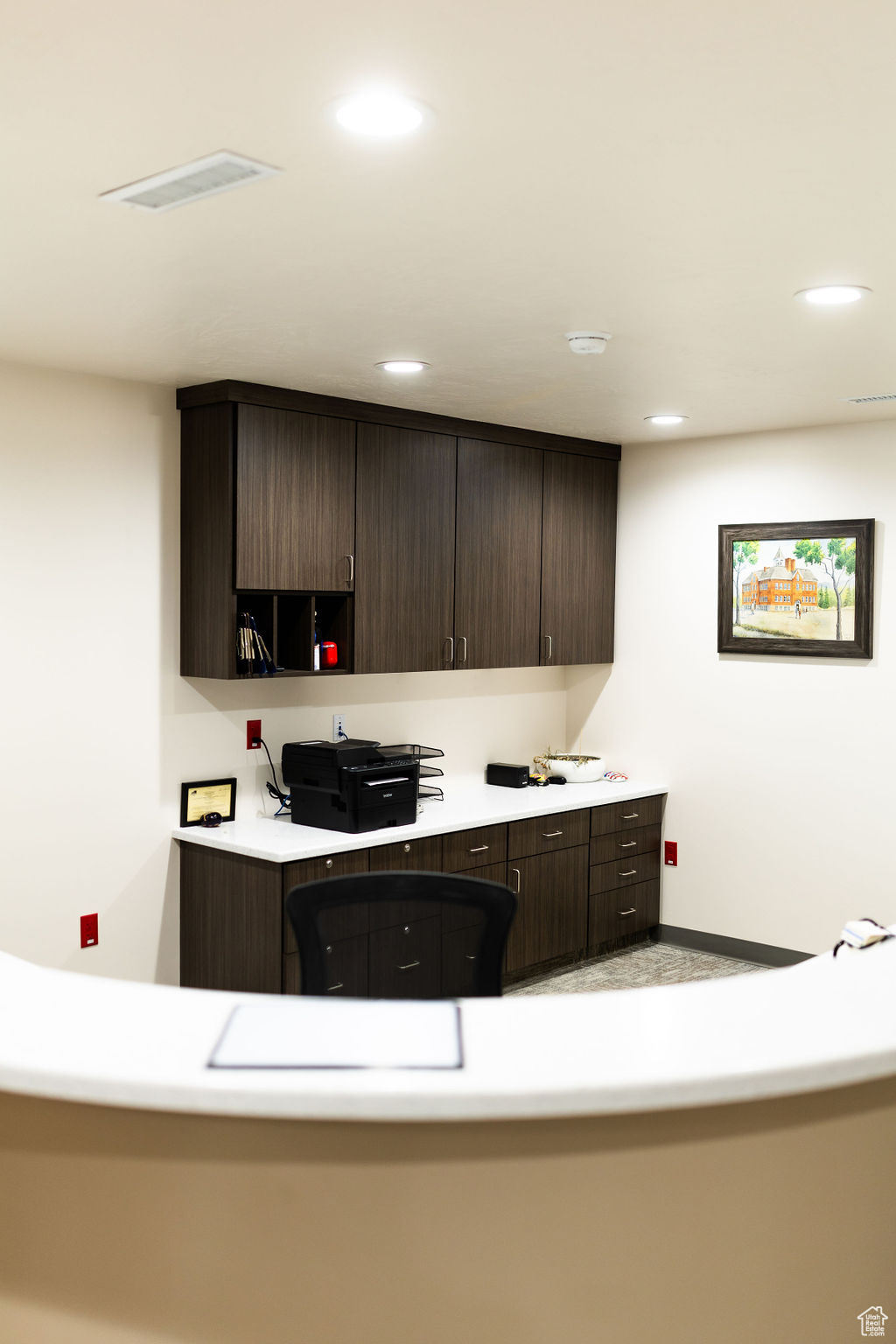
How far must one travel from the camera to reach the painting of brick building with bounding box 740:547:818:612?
5133 millimetres

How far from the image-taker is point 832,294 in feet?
9.62

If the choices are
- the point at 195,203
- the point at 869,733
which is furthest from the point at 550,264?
the point at 869,733

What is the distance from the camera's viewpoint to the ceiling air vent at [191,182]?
2.14 m

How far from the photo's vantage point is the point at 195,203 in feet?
7.69

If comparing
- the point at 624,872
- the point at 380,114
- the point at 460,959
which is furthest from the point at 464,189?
the point at 624,872

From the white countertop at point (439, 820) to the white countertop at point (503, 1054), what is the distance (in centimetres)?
224

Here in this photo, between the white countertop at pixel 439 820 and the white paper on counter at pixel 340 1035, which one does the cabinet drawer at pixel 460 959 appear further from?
the white countertop at pixel 439 820

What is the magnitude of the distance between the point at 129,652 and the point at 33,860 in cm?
83

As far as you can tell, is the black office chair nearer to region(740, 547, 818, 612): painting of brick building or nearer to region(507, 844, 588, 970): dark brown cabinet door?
region(507, 844, 588, 970): dark brown cabinet door

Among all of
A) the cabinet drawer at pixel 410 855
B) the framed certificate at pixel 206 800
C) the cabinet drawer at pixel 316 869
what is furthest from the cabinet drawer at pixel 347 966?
the framed certificate at pixel 206 800

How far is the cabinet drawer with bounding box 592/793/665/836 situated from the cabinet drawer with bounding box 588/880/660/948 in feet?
1.02

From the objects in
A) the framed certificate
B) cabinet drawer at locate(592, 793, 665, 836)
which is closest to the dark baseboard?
cabinet drawer at locate(592, 793, 665, 836)

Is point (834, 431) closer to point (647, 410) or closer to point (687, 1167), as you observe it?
point (647, 410)

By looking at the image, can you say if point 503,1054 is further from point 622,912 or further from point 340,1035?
point 622,912
